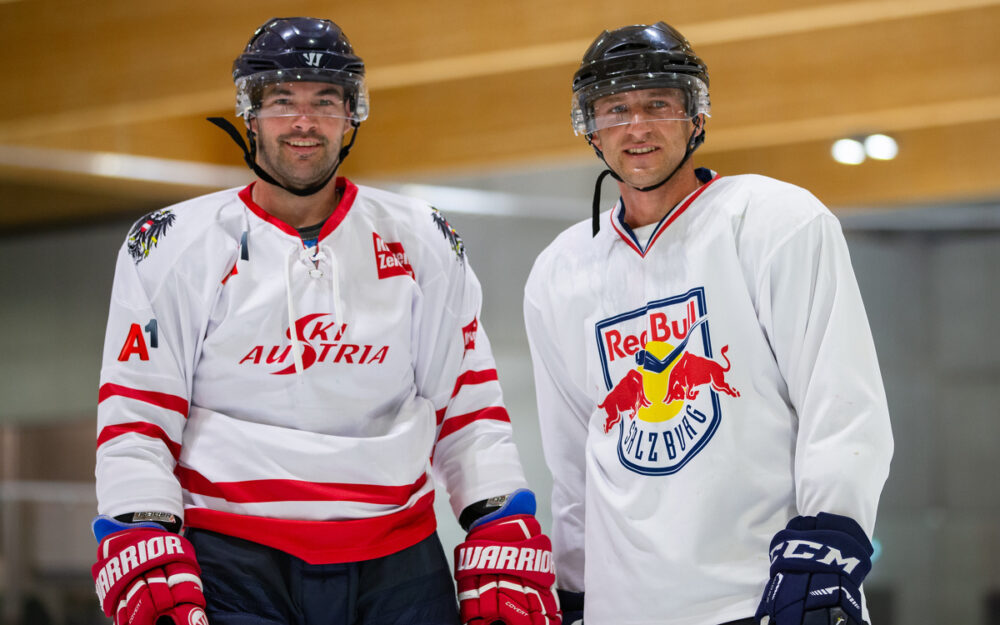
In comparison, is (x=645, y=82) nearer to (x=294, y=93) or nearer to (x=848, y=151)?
(x=294, y=93)

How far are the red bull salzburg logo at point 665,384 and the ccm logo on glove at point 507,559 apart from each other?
24cm

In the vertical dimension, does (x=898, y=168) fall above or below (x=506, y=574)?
above

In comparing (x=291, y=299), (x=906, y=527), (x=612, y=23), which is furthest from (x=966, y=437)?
(x=291, y=299)

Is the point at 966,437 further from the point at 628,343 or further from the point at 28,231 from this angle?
the point at 28,231

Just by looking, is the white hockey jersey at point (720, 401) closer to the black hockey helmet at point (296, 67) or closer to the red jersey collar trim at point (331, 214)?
the red jersey collar trim at point (331, 214)

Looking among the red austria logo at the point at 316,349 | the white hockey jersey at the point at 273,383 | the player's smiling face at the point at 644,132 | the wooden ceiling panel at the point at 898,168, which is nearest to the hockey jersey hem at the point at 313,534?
the white hockey jersey at the point at 273,383

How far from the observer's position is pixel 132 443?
2.16 metres

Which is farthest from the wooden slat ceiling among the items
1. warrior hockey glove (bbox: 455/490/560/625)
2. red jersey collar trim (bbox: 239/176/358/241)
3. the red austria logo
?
warrior hockey glove (bbox: 455/490/560/625)

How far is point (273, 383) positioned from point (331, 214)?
1.19ft

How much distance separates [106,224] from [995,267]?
4203mm

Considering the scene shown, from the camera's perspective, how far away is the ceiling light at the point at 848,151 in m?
5.76

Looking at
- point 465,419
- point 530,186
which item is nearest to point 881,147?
point 530,186

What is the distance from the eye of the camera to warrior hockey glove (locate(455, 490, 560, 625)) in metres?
2.27

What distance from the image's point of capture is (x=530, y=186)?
5980 millimetres
